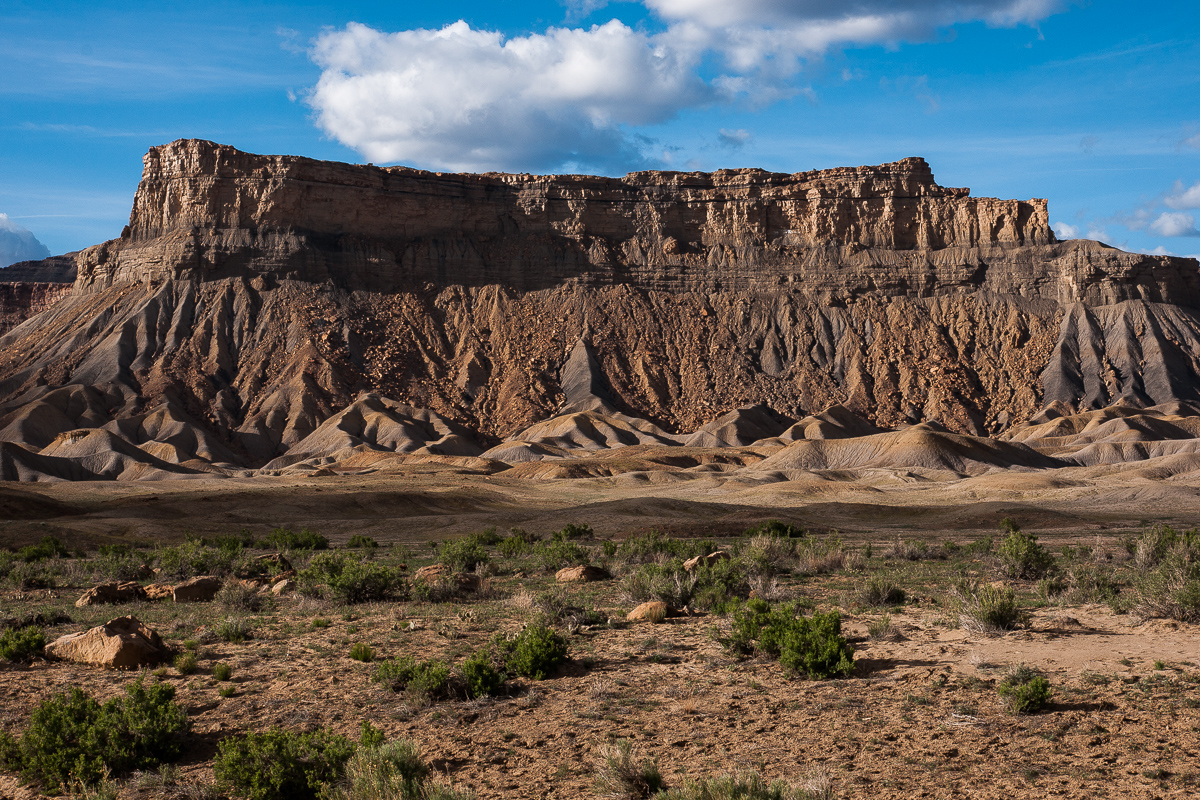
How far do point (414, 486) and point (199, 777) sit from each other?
46.5m

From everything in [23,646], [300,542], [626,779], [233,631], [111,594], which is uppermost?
[626,779]

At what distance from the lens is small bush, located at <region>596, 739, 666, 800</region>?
772cm

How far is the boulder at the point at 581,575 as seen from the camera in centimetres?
2028

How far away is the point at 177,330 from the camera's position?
93.1 metres

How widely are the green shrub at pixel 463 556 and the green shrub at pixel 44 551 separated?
10.9 meters

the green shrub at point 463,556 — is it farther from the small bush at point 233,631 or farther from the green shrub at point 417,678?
the green shrub at point 417,678

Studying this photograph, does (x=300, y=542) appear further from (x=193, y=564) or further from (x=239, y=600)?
(x=239, y=600)

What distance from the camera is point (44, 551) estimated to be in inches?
1039

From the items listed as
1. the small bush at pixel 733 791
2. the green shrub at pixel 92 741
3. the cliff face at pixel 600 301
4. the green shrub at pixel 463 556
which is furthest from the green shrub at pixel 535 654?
the cliff face at pixel 600 301

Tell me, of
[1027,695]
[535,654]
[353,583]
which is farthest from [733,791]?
[353,583]

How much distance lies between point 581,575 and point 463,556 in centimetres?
378

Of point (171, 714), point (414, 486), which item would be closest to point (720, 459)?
point (414, 486)

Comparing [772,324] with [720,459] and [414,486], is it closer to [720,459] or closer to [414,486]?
[720,459]

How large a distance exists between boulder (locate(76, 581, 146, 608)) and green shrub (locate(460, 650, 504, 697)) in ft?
33.2
